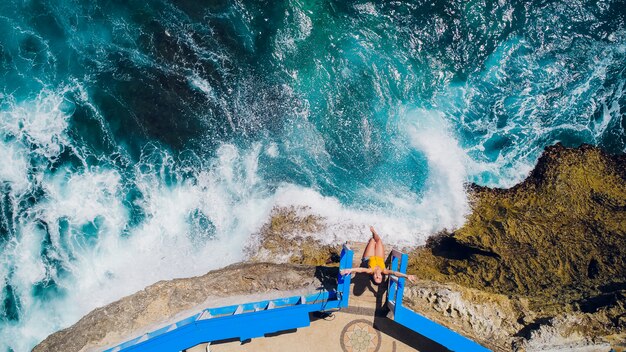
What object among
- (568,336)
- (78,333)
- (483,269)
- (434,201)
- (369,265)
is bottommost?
(78,333)

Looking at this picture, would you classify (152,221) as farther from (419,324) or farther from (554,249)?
(554,249)

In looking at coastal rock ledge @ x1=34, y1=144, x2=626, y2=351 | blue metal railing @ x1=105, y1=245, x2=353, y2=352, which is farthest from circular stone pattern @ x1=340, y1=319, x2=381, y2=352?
coastal rock ledge @ x1=34, y1=144, x2=626, y2=351

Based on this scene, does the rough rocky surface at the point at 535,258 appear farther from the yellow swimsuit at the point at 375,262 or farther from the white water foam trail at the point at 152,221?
the yellow swimsuit at the point at 375,262

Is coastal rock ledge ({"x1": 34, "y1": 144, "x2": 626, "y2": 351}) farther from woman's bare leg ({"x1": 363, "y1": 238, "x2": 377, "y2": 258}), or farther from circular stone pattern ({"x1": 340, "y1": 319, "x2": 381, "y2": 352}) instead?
circular stone pattern ({"x1": 340, "y1": 319, "x2": 381, "y2": 352})

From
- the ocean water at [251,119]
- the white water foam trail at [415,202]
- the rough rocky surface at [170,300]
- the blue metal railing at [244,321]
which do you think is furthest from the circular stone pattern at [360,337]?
the ocean water at [251,119]

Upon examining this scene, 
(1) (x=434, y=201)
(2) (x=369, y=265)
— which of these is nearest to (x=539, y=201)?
(1) (x=434, y=201)

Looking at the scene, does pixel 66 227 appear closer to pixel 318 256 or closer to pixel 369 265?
pixel 318 256
